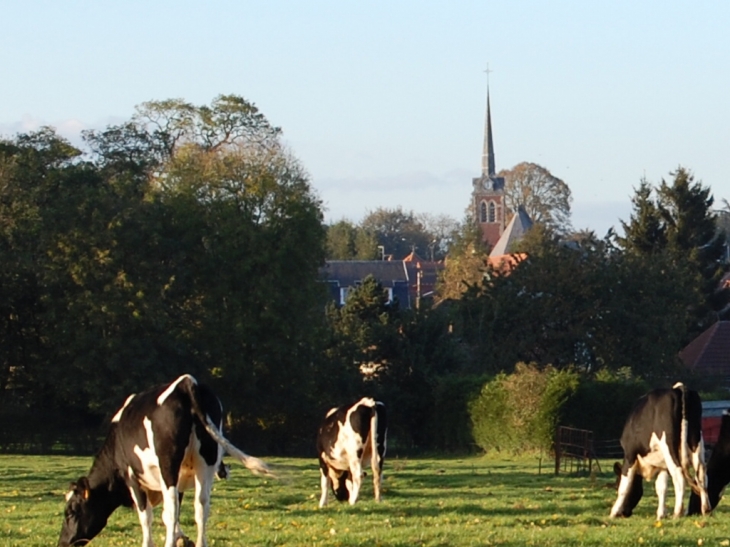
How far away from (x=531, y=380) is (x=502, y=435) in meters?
2.96

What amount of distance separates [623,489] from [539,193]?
117915 millimetres

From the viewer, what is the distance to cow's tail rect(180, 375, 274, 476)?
1258 centimetres

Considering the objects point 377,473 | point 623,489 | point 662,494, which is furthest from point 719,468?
point 377,473

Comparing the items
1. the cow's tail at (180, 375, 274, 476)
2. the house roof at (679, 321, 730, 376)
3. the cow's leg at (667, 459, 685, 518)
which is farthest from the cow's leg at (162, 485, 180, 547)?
the house roof at (679, 321, 730, 376)

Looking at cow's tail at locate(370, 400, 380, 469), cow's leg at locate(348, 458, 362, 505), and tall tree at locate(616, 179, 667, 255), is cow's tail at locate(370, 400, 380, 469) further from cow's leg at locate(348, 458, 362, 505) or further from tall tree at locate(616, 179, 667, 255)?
tall tree at locate(616, 179, 667, 255)

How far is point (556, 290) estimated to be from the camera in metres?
61.6

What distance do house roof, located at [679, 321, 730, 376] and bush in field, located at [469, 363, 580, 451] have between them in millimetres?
20484

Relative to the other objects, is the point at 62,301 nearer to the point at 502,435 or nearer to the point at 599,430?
the point at 502,435

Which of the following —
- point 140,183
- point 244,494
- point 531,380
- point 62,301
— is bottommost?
point 244,494

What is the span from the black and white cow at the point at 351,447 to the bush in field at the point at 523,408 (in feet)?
81.4

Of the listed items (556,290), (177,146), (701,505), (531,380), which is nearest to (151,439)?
(701,505)

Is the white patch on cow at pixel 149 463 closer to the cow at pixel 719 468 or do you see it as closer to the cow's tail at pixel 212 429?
the cow's tail at pixel 212 429

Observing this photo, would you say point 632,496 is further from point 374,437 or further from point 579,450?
point 579,450

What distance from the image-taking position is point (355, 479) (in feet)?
66.6
